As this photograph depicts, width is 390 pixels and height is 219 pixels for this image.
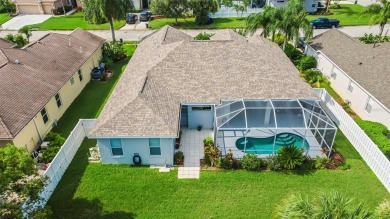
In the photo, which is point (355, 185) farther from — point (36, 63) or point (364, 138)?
point (36, 63)

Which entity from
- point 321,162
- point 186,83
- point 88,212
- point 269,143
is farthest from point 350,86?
point 88,212

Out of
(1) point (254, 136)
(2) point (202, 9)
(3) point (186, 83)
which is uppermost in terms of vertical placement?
(2) point (202, 9)

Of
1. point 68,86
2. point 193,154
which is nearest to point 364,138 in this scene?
point 193,154

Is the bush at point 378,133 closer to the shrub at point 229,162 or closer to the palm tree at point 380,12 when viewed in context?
the shrub at point 229,162

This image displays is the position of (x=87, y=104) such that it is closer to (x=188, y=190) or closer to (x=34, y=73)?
(x=34, y=73)

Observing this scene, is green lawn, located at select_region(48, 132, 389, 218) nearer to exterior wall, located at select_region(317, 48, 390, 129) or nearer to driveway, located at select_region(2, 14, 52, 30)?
exterior wall, located at select_region(317, 48, 390, 129)

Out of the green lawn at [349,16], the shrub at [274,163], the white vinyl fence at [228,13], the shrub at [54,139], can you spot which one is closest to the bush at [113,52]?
the shrub at [54,139]

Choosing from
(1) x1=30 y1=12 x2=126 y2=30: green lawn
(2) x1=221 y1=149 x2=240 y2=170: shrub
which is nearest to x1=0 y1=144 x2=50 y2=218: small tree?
(2) x1=221 y1=149 x2=240 y2=170: shrub
